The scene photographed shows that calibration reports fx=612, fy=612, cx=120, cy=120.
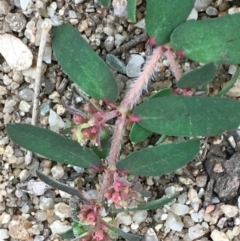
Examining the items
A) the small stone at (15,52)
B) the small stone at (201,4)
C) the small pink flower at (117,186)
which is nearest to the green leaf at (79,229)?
the small pink flower at (117,186)

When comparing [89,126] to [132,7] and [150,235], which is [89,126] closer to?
[132,7]

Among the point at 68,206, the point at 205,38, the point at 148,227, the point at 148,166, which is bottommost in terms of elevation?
the point at 148,227

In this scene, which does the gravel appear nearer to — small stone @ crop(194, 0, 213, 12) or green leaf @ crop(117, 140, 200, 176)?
small stone @ crop(194, 0, 213, 12)

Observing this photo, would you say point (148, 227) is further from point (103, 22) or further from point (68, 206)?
point (103, 22)

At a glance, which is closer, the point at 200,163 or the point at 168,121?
the point at 168,121

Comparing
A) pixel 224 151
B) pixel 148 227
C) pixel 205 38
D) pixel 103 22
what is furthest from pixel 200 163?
pixel 103 22

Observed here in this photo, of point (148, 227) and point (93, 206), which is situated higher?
point (93, 206)
